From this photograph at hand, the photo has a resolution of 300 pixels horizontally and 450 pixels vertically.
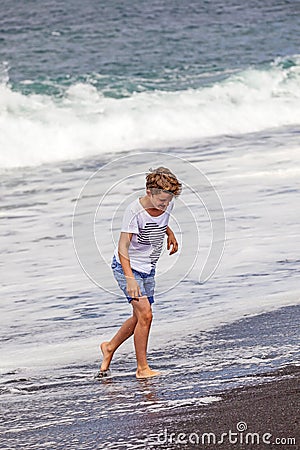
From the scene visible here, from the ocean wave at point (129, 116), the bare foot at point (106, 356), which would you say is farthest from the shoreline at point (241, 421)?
the ocean wave at point (129, 116)

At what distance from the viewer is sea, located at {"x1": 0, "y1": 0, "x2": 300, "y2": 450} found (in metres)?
4.14

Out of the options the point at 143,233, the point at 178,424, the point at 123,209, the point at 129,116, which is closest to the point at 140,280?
the point at 143,233

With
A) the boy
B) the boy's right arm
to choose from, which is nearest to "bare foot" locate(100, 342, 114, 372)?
the boy

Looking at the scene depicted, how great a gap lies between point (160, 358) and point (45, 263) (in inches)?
86.4

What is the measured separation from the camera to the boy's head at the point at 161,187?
4.27 meters

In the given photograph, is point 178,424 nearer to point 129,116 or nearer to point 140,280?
point 140,280

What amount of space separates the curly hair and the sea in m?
0.73

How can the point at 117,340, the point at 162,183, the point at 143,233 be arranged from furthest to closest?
the point at 117,340 → the point at 143,233 → the point at 162,183

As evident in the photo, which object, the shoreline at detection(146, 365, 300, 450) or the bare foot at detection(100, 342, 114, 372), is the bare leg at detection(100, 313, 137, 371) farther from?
the shoreline at detection(146, 365, 300, 450)

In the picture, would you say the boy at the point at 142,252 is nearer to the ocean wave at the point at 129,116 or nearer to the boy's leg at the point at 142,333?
the boy's leg at the point at 142,333

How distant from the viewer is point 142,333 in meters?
4.35

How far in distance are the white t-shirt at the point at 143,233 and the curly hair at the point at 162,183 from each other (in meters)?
0.13

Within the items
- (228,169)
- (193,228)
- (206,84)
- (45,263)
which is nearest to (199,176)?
(228,169)

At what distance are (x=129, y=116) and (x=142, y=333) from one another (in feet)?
32.1
